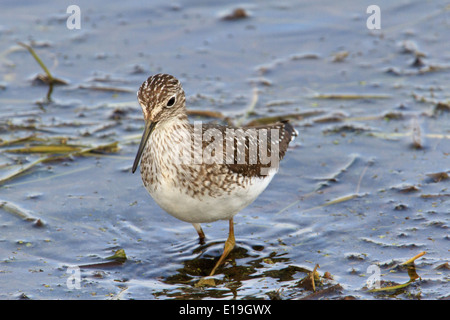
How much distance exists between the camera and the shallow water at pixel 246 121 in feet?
20.7

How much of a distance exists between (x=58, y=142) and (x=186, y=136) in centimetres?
318

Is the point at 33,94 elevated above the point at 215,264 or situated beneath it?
elevated above

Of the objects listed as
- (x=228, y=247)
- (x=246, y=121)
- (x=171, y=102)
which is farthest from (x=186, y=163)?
(x=246, y=121)

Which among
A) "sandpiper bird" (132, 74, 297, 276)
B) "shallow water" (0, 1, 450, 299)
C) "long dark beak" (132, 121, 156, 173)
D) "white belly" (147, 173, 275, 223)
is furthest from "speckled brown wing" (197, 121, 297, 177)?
"shallow water" (0, 1, 450, 299)

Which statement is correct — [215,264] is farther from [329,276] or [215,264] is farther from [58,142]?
[58,142]

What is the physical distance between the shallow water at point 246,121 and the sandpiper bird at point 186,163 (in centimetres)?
71

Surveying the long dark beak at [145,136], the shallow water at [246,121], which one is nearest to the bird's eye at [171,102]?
the long dark beak at [145,136]

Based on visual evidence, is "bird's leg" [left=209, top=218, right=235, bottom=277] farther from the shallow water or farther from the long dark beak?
the long dark beak

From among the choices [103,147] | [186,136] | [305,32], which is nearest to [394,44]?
[305,32]

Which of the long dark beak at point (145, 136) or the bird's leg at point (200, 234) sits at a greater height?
the long dark beak at point (145, 136)

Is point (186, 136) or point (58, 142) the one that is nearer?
point (186, 136)

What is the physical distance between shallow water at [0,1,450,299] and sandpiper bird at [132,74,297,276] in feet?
2.31

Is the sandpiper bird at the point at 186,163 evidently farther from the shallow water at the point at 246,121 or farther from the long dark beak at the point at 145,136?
the shallow water at the point at 246,121
